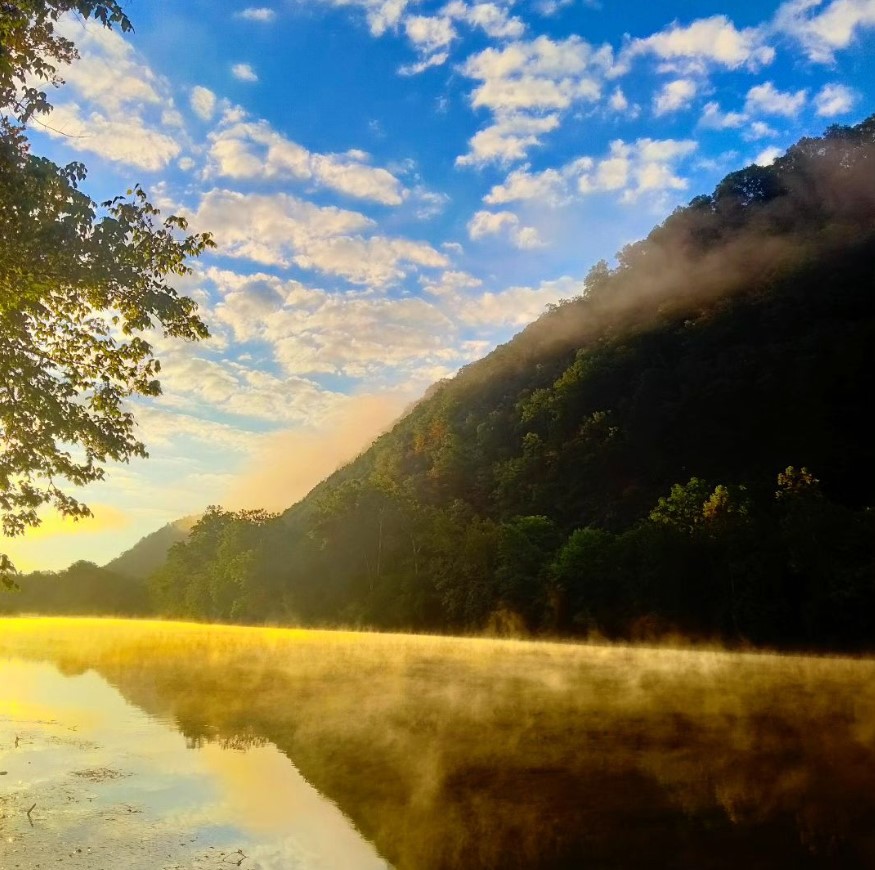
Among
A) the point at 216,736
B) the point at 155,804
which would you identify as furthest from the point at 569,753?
the point at 216,736

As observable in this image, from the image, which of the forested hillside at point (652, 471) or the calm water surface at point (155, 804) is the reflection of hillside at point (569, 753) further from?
the forested hillside at point (652, 471)

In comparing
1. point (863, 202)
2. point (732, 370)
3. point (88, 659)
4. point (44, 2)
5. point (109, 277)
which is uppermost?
point (863, 202)

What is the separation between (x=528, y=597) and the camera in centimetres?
6662

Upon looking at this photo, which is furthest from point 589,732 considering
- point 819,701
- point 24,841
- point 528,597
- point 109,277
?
point 528,597

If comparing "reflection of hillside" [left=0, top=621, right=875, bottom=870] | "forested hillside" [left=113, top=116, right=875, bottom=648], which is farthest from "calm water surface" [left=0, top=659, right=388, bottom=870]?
"forested hillside" [left=113, top=116, right=875, bottom=648]

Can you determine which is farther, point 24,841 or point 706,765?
point 706,765

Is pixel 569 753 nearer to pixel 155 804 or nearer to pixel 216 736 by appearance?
pixel 155 804

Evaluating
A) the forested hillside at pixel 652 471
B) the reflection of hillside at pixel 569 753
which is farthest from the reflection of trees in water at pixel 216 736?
the forested hillside at pixel 652 471

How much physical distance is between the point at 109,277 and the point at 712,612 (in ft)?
159

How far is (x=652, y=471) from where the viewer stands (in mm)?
108062

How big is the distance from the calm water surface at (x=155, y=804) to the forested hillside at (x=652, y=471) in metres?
42.2

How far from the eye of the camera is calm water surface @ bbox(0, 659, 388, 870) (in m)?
9.74

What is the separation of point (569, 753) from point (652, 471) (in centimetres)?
9677

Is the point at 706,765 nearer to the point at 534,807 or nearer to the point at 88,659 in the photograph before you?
the point at 534,807
